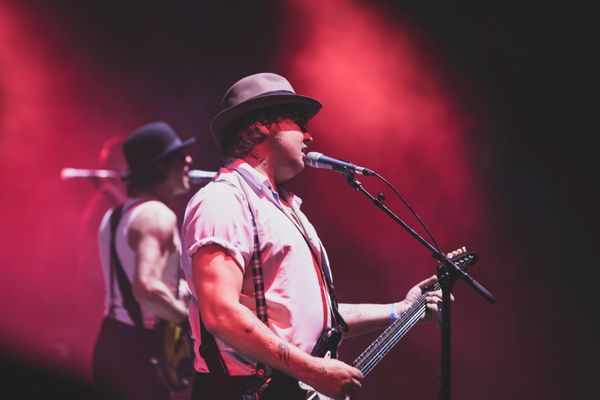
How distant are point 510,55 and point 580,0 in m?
0.66

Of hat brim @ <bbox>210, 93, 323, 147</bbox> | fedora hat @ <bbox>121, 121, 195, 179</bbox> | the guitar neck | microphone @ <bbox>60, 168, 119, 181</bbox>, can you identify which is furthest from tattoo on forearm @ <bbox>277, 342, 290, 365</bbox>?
microphone @ <bbox>60, 168, 119, 181</bbox>

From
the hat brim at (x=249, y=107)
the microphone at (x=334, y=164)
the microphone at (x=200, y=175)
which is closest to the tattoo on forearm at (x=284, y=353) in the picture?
the microphone at (x=334, y=164)

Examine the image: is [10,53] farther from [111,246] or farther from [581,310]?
[581,310]

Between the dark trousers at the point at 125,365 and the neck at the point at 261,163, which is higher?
the neck at the point at 261,163

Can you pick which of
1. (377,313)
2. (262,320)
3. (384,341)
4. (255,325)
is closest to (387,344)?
(384,341)

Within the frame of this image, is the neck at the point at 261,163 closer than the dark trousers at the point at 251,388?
No

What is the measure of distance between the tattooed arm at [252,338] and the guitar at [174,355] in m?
2.44

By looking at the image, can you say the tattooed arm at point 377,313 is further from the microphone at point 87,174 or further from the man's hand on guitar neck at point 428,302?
the microphone at point 87,174

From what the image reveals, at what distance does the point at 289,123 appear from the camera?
2.86 metres

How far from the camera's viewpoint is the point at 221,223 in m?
2.37

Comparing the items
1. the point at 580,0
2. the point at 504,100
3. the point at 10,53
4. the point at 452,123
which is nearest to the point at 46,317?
the point at 10,53

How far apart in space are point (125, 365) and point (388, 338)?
2.26m

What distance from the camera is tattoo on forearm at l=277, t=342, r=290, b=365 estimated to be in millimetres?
2225

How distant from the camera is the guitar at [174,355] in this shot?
15.0 ft
